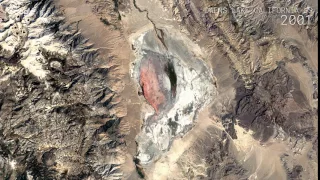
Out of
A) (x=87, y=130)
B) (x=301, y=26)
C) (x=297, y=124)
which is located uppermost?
(x=301, y=26)

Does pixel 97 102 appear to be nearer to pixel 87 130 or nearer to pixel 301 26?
pixel 87 130

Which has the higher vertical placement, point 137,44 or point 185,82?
point 137,44

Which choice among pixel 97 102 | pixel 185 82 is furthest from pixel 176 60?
pixel 97 102

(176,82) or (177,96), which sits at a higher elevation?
(176,82)

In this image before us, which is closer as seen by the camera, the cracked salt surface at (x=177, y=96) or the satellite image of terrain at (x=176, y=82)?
the satellite image of terrain at (x=176, y=82)
